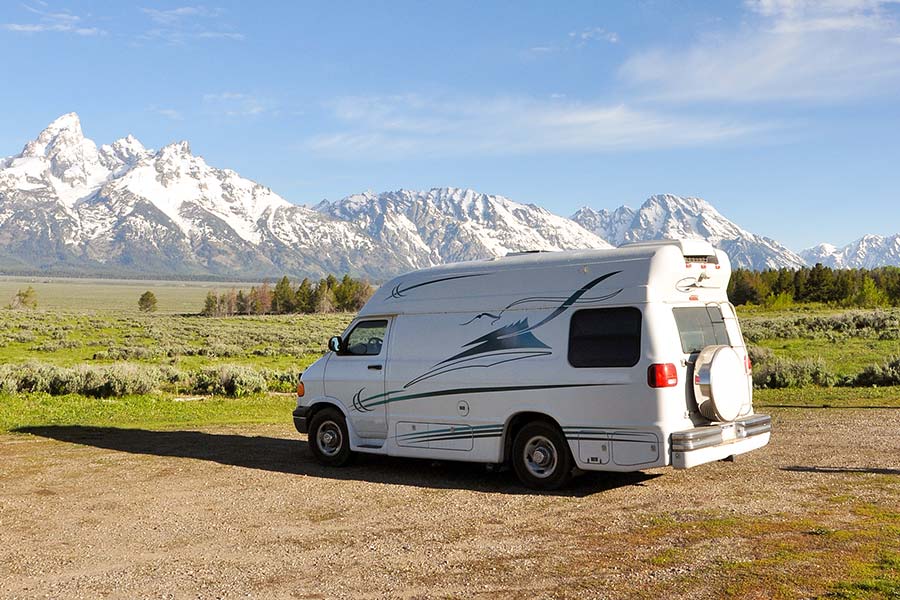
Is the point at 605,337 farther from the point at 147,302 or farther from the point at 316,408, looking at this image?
the point at 147,302

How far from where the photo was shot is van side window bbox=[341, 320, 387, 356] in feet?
40.0

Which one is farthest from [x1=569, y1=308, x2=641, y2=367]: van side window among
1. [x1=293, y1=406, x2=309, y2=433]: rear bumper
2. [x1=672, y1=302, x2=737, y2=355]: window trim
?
[x1=293, y1=406, x2=309, y2=433]: rear bumper

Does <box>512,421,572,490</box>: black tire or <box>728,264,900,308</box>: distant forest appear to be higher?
<box>728,264,900,308</box>: distant forest

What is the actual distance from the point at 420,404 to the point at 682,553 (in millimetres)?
4889

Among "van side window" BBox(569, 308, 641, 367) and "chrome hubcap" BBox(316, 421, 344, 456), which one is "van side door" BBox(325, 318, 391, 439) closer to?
"chrome hubcap" BBox(316, 421, 344, 456)

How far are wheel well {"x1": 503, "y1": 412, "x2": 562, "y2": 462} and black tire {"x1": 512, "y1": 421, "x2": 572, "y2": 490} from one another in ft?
0.31

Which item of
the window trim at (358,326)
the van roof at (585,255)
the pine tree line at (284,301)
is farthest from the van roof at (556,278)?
the pine tree line at (284,301)

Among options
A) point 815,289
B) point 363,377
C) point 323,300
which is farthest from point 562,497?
point 323,300

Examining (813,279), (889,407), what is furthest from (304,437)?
(813,279)

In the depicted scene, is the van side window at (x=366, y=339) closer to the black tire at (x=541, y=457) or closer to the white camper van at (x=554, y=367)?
the white camper van at (x=554, y=367)

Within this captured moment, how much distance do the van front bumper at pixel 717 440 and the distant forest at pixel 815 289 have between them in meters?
99.5

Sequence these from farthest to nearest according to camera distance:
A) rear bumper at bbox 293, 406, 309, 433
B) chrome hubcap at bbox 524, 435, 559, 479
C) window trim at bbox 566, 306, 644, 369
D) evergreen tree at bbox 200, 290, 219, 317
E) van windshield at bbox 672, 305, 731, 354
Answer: evergreen tree at bbox 200, 290, 219, 317
rear bumper at bbox 293, 406, 309, 433
chrome hubcap at bbox 524, 435, 559, 479
van windshield at bbox 672, 305, 731, 354
window trim at bbox 566, 306, 644, 369

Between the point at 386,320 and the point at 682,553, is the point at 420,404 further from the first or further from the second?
the point at 682,553

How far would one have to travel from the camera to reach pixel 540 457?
1048 cm
